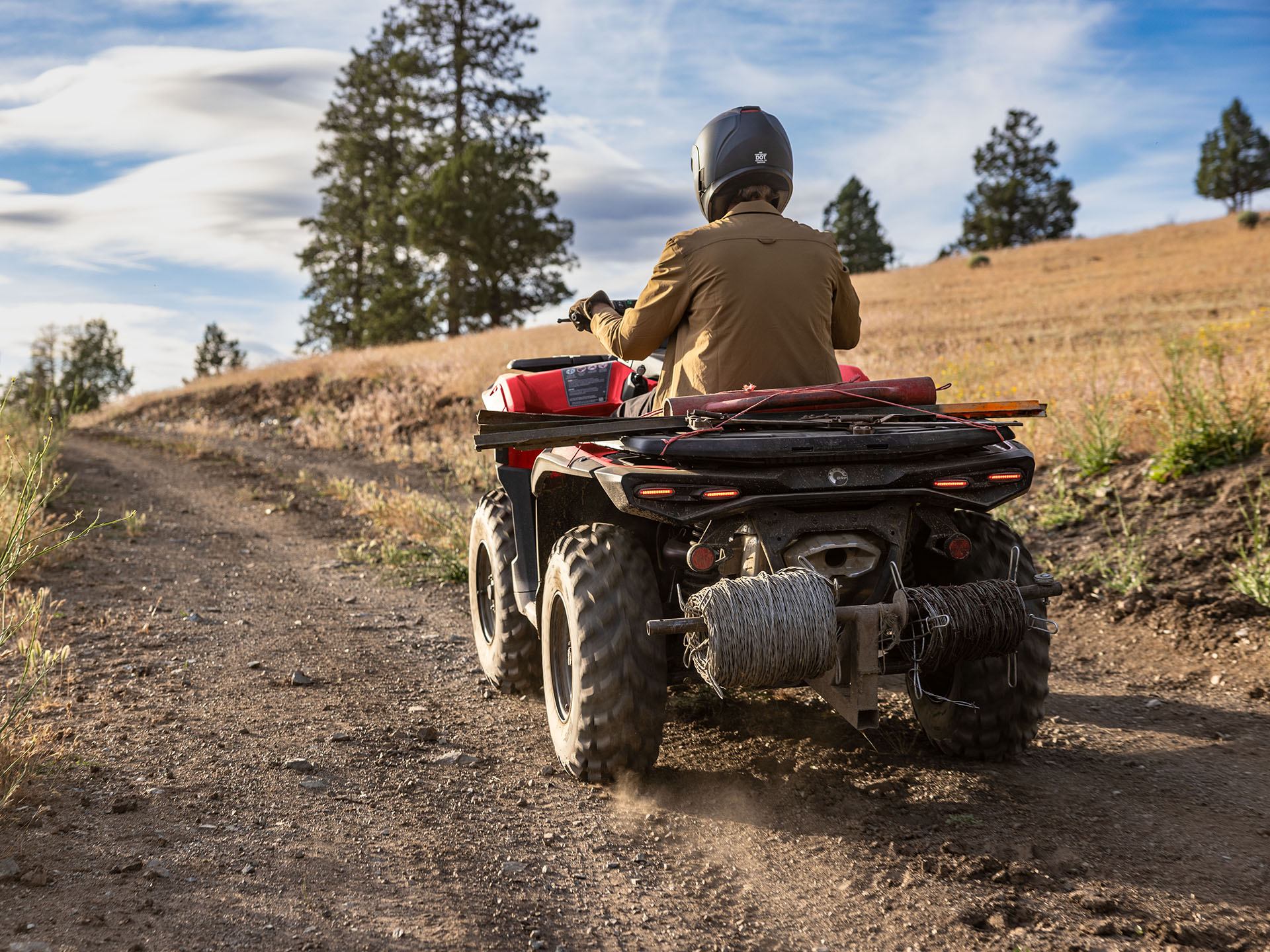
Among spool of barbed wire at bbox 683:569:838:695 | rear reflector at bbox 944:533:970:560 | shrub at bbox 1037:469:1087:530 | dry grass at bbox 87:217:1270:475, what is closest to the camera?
spool of barbed wire at bbox 683:569:838:695

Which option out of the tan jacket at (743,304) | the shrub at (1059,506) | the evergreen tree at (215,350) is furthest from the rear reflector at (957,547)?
the evergreen tree at (215,350)

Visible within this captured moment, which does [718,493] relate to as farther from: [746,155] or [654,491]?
[746,155]

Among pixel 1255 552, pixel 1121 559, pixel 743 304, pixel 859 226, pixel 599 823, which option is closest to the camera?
pixel 599 823

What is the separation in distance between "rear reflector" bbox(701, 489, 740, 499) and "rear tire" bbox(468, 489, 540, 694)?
174 centimetres

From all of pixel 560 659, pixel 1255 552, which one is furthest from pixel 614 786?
pixel 1255 552

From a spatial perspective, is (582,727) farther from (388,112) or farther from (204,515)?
(388,112)

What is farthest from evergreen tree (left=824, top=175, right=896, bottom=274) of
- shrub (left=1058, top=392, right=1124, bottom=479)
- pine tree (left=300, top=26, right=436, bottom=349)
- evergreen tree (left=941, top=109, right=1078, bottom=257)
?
shrub (left=1058, top=392, right=1124, bottom=479)

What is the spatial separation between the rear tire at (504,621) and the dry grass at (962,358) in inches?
222

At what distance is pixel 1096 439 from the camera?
26.8 ft

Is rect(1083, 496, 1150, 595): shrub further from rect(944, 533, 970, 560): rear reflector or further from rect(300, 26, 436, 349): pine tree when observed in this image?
rect(300, 26, 436, 349): pine tree

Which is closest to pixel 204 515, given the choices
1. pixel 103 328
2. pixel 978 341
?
pixel 978 341

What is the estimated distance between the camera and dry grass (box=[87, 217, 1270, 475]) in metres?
10.6

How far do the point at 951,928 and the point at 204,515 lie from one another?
30.2ft

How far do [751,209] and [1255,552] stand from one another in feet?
13.8
